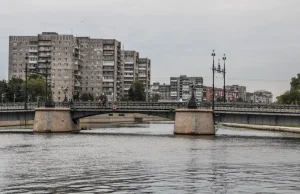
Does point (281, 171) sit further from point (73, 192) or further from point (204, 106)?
point (204, 106)

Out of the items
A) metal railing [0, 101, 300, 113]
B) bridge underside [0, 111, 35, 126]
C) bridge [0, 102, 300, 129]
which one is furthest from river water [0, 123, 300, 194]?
bridge underside [0, 111, 35, 126]

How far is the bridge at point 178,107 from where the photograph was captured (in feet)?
319

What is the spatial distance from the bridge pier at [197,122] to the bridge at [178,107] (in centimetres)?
231

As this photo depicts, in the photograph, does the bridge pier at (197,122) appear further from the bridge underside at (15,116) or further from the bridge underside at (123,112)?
the bridge underside at (15,116)

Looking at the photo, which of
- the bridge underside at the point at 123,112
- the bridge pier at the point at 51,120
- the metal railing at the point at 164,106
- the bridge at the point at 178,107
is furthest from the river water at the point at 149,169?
the bridge pier at the point at 51,120

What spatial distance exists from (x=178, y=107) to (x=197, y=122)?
731 cm

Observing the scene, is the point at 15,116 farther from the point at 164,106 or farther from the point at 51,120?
the point at 164,106

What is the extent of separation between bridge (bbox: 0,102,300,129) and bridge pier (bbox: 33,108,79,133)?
230 centimetres

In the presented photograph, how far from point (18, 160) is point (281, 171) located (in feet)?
74.6

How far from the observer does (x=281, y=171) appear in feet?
151

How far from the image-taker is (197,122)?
101 m

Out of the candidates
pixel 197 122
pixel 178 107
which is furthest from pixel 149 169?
pixel 178 107

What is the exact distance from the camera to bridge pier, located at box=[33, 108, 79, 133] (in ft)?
355

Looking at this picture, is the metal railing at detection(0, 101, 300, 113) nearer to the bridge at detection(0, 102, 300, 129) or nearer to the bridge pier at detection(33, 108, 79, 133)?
the bridge at detection(0, 102, 300, 129)
